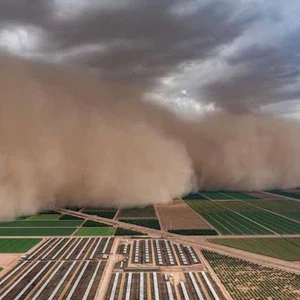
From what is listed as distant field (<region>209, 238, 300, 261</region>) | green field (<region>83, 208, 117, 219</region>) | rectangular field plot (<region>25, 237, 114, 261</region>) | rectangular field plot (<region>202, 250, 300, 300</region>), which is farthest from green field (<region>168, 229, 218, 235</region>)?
green field (<region>83, 208, 117, 219</region>)

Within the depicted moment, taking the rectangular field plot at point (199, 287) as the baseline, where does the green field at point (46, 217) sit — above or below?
above

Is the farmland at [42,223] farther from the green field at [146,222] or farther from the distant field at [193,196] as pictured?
the distant field at [193,196]

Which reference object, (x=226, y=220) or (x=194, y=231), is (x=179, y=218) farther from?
(x=194, y=231)

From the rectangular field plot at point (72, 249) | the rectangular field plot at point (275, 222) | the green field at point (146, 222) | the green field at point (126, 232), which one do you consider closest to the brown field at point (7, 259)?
the rectangular field plot at point (72, 249)

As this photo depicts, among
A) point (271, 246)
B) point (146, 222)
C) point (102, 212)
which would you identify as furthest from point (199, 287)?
point (102, 212)

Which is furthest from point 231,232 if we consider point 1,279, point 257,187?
point 257,187

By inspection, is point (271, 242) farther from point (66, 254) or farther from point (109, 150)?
point (109, 150)
